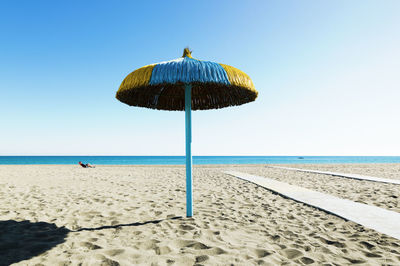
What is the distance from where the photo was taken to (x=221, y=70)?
11.5ft

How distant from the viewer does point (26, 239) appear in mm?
3340

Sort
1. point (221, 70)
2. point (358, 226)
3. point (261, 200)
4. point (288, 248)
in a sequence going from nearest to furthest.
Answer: point (288, 248)
point (221, 70)
point (358, 226)
point (261, 200)

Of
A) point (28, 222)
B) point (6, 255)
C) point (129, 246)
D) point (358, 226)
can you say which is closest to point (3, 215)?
point (28, 222)

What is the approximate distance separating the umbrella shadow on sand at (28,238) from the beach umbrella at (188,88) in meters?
2.19

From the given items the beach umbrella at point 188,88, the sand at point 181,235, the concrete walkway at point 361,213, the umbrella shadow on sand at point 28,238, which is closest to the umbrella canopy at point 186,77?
the beach umbrella at point 188,88

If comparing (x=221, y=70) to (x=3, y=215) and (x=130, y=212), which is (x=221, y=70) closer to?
(x=130, y=212)

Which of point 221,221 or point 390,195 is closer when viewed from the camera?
point 221,221

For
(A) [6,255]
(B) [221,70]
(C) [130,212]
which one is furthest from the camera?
(C) [130,212]

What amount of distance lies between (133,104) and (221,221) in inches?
124

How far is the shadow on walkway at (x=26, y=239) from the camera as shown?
2.86m

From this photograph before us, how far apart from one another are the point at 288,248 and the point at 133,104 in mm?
4085

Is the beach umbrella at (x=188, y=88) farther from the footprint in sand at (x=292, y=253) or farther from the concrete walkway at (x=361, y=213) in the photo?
the concrete walkway at (x=361, y=213)

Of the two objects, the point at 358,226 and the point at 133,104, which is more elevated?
the point at 133,104

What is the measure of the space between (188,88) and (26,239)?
354cm
